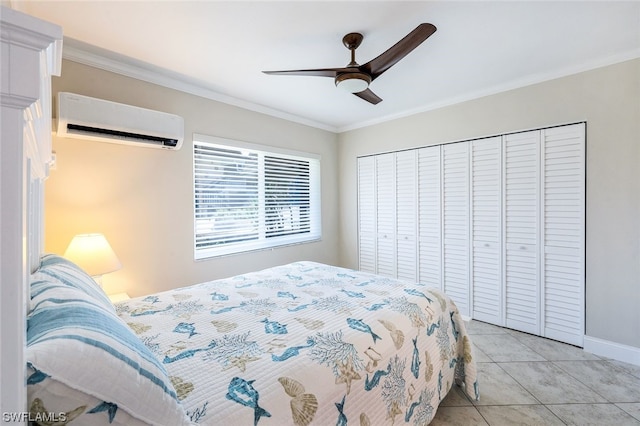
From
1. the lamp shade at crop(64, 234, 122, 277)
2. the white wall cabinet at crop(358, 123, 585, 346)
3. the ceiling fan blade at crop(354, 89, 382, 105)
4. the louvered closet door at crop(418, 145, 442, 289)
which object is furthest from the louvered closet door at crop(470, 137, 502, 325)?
the lamp shade at crop(64, 234, 122, 277)

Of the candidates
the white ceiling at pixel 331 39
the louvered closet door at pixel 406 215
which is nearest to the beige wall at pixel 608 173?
the white ceiling at pixel 331 39

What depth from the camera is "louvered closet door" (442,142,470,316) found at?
3174 mm

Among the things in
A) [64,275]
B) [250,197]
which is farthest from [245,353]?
[250,197]

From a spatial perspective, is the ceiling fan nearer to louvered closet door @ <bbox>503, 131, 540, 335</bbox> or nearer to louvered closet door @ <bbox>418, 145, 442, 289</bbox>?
louvered closet door @ <bbox>418, 145, 442, 289</bbox>

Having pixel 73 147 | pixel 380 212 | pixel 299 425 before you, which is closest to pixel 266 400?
pixel 299 425

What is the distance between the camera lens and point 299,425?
36.8 inches

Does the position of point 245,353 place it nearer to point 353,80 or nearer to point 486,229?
point 353,80

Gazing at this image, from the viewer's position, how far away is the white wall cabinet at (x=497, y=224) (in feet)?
8.43

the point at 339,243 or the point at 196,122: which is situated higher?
the point at 196,122

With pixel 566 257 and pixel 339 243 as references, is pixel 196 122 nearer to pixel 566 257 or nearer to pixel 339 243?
pixel 339 243

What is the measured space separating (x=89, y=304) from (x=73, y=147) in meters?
1.94

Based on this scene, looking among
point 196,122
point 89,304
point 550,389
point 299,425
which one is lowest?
point 550,389

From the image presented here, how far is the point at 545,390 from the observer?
1963mm

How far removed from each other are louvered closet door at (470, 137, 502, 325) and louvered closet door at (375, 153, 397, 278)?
98 centimetres
